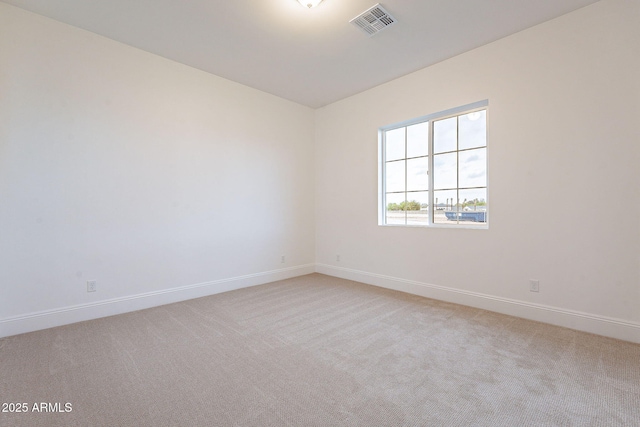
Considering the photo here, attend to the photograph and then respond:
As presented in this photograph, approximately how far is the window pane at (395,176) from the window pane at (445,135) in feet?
1.82

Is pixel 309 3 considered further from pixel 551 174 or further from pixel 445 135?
pixel 551 174

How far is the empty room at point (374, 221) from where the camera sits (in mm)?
1789

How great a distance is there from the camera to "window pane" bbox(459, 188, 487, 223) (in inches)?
131

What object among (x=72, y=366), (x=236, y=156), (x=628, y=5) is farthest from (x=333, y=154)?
(x=72, y=366)

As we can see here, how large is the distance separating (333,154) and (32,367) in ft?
14.2

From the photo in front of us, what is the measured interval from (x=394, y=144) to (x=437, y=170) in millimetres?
817

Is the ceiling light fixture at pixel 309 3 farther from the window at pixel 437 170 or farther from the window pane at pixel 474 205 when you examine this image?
the window pane at pixel 474 205

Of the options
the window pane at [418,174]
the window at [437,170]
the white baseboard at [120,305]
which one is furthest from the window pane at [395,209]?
the white baseboard at [120,305]

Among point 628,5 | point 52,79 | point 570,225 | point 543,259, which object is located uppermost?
point 628,5

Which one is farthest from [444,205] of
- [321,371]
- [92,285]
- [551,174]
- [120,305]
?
[92,285]

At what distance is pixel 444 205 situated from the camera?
3672mm

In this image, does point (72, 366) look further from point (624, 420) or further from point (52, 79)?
point (624, 420)

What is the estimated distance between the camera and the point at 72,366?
2.03 metres

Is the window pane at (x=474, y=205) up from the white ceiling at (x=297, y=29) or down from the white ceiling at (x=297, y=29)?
down
